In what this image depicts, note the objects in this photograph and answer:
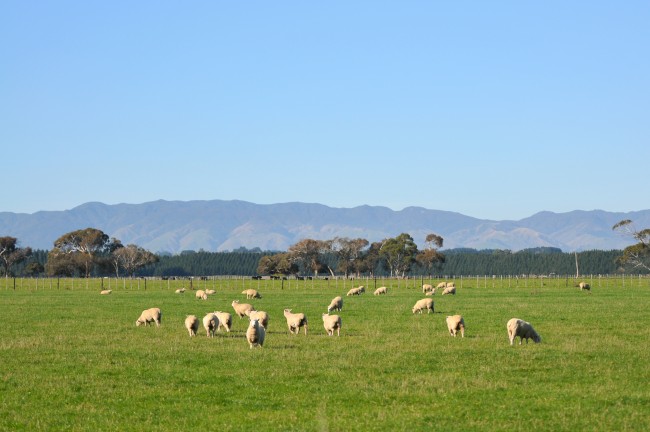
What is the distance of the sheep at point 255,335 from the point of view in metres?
27.3

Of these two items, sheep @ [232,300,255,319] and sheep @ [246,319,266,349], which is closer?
sheep @ [246,319,266,349]

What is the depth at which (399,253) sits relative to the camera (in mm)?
162250

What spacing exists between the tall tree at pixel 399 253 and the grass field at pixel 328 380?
419 feet

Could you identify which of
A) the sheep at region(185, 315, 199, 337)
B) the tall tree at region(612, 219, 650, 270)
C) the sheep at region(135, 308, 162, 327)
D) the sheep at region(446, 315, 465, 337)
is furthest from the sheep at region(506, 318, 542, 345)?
the tall tree at region(612, 219, 650, 270)

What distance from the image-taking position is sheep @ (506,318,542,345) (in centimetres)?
2790

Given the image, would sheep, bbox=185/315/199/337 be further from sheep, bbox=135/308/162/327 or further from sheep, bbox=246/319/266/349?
sheep, bbox=135/308/162/327

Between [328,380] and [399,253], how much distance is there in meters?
143

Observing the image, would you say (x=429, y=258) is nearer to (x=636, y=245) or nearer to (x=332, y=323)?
(x=636, y=245)

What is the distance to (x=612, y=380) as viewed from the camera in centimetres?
1995

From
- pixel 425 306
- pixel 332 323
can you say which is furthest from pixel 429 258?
pixel 332 323

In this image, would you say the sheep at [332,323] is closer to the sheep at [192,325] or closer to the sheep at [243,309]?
the sheep at [192,325]

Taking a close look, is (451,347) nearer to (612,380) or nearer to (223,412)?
(612,380)

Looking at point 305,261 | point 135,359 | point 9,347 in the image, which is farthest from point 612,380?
point 305,261

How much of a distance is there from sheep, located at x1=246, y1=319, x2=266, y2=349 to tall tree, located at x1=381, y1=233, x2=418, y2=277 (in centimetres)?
13405
